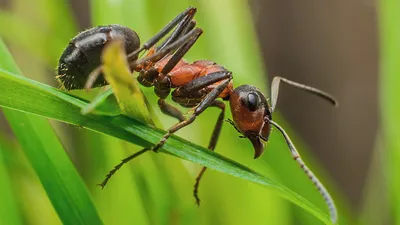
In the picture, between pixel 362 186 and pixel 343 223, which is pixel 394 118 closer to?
pixel 343 223

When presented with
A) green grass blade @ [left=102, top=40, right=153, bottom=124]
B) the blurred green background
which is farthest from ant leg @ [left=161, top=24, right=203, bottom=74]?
green grass blade @ [left=102, top=40, right=153, bottom=124]

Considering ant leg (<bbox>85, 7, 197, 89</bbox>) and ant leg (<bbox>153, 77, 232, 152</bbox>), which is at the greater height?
ant leg (<bbox>85, 7, 197, 89</bbox>)

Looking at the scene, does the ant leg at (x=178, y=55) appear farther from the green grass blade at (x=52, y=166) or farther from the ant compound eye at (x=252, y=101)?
the green grass blade at (x=52, y=166)

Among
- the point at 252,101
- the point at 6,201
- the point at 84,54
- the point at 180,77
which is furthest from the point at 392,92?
the point at 6,201

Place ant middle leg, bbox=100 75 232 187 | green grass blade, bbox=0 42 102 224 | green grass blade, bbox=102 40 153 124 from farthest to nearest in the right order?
ant middle leg, bbox=100 75 232 187 < green grass blade, bbox=0 42 102 224 < green grass blade, bbox=102 40 153 124

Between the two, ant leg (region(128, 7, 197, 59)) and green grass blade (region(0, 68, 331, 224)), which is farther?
ant leg (region(128, 7, 197, 59))

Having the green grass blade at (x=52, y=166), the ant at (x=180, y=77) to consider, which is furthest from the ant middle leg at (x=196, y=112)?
the green grass blade at (x=52, y=166)

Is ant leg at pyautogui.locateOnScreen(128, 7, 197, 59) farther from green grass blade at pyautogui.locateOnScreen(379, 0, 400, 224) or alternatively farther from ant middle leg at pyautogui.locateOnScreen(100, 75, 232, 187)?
green grass blade at pyautogui.locateOnScreen(379, 0, 400, 224)
